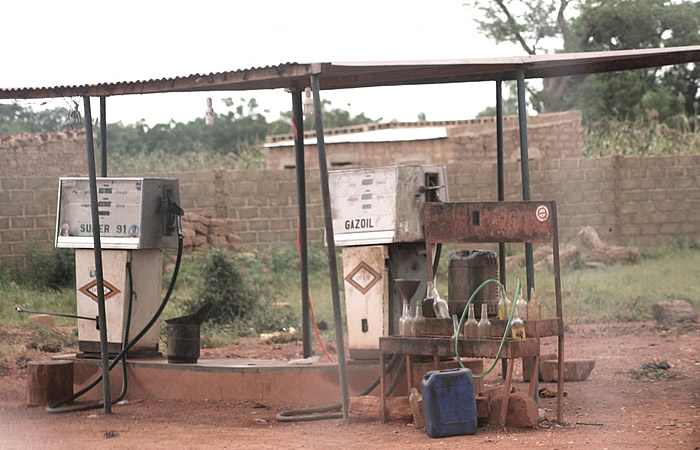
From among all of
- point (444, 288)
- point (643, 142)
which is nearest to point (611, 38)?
point (643, 142)

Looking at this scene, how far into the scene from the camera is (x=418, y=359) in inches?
293

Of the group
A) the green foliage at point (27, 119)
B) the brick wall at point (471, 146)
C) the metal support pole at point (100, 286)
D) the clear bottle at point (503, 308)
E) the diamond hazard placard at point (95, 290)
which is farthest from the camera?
the green foliage at point (27, 119)

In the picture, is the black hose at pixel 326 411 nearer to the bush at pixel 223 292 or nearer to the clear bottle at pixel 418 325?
the clear bottle at pixel 418 325

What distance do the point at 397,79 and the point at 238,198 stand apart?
9485mm

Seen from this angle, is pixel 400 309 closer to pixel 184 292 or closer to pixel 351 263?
pixel 351 263

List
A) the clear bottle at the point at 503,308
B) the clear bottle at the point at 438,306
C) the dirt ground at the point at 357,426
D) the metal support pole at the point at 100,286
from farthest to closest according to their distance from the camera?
1. the metal support pole at the point at 100,286
2. the clear bottle at the point at 438,306
3. the clear bottle at the point at 503,308
4. the dirt ground at the point at 357,426

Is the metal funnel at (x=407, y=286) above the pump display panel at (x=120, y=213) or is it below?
below

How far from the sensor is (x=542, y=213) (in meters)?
6.79

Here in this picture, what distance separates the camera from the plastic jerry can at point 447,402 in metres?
6.37

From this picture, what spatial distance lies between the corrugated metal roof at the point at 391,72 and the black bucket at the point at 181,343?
1.96 meters

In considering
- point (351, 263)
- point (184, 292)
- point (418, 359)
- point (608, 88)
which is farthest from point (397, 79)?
point (608, 88)

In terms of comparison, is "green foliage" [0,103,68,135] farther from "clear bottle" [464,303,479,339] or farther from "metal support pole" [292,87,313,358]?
"clear bottle" [464,303,479,339]

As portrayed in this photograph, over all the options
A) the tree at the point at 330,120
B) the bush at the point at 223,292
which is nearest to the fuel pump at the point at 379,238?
the bush at the point at 223,292

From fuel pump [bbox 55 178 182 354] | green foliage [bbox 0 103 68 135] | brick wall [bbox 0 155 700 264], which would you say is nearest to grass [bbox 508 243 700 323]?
brick wall [bbox 0 155 700 264]
